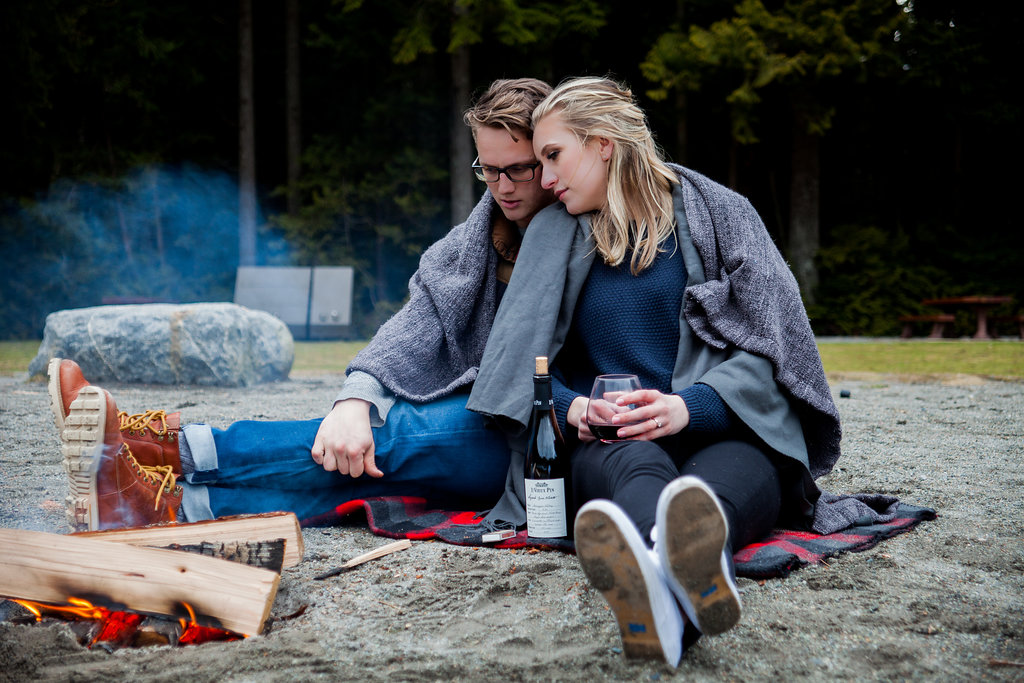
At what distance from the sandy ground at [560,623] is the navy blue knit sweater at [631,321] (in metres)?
0.52

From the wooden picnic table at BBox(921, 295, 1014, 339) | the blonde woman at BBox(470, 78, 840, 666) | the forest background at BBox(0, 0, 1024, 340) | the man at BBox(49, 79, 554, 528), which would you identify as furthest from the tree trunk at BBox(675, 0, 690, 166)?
the blonde woman at BBox(470, 78, 840, 666)

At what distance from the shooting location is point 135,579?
1.62 metres

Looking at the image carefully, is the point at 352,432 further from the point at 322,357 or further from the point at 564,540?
the point at 322,357

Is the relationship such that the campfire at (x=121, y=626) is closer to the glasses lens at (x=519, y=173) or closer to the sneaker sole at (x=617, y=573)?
the sneaker sole at (x=617, y=573)

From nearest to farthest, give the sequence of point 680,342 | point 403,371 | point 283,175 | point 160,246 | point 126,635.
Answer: point 126,635
point 680,342
point 403,371
point 160,246
point 283,175

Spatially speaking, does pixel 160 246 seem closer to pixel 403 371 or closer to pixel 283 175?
pixel 283 175

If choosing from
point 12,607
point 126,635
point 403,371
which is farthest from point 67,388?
point 403,371

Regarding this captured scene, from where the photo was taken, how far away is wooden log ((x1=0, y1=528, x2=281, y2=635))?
1.59m

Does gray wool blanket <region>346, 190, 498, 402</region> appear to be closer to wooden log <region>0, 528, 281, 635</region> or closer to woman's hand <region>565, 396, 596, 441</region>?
woman's hand <region>565, 396, 596, 441</region>

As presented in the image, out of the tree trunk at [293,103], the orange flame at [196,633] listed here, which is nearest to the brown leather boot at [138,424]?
the orange flame at [196,633]

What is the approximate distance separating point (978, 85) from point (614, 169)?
1500cm

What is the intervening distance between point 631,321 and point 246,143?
14244 mm

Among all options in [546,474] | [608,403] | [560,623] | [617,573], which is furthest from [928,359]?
[617,573]

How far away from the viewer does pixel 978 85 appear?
14.3m
